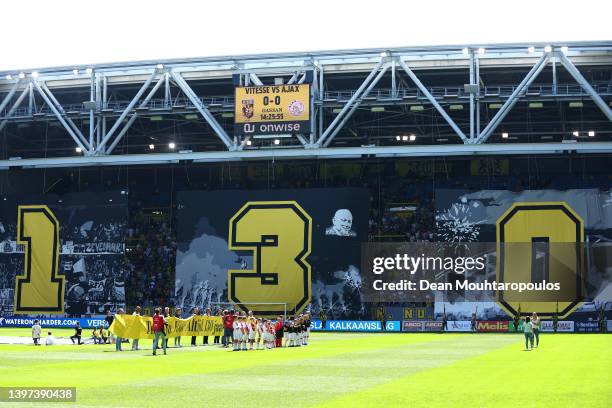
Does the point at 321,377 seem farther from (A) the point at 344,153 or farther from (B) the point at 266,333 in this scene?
(A) the point at 344,153

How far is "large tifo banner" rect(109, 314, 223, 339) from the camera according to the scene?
43000 mm

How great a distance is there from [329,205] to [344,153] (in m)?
5.51

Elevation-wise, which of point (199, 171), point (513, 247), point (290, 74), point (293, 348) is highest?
point (290, 74)

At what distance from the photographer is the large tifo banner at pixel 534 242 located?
7338cm

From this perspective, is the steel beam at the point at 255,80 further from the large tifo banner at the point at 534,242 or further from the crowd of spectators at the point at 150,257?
the large tifo banner at the point at 534,242

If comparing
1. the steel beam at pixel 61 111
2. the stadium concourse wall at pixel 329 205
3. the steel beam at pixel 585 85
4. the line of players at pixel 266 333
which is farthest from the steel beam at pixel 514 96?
the steel beam at pixel 61 111

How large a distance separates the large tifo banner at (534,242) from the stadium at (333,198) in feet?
0.38

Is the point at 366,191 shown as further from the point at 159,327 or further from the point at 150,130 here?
the point at 159,327

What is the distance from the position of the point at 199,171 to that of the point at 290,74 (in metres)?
15.6

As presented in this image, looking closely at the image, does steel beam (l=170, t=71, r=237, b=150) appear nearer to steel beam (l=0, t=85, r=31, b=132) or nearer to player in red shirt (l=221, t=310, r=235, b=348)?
steel beam (l=0, t=85, r=31, b=132)

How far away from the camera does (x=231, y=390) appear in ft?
74.4

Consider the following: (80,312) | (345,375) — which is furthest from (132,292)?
(345,375)

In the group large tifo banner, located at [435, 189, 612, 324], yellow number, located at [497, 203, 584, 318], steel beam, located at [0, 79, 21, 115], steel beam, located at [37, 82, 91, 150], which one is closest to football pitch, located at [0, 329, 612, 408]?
large tifo banner, located at [435, 189, 612, 324]

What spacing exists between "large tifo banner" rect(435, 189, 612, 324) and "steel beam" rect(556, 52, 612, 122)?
8122mm
